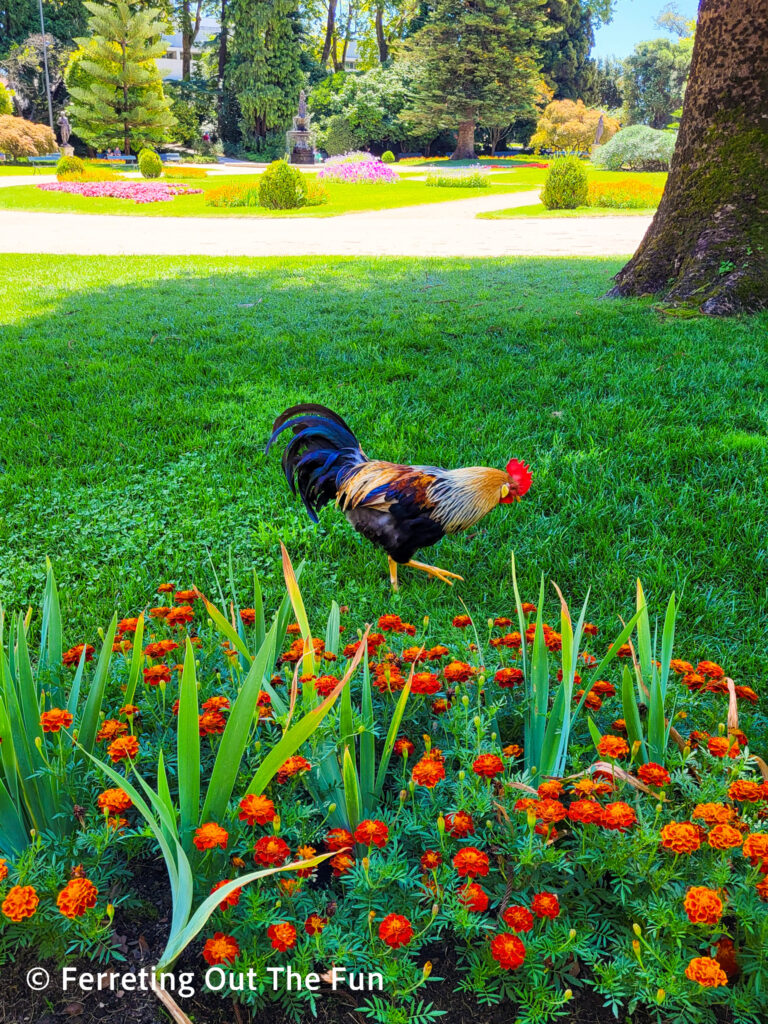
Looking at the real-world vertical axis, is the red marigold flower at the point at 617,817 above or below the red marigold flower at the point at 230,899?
above

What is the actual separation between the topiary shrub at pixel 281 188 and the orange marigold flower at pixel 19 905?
1912cm

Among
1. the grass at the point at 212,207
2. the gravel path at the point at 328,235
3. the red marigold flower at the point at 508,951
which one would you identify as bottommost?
the red marigold flower at the point at 508,951

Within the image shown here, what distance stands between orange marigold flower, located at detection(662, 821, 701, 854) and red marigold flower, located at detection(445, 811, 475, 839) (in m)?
0.38

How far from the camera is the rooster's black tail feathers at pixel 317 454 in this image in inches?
122

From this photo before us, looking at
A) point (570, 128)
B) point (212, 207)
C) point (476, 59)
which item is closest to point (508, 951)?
point (212, 207)

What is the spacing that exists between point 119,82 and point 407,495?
133 feet

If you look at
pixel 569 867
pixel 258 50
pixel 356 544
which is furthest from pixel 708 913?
pixel 258 50

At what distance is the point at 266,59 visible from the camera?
130 ft

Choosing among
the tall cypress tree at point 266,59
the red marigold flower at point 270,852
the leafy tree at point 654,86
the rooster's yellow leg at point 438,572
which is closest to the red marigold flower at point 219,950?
the red marigold flower at point 270,852

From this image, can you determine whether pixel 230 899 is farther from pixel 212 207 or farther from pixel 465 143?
pixel 465 143

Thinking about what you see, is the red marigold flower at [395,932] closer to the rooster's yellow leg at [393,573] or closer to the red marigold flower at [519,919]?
the red marigold flower at [519,919]

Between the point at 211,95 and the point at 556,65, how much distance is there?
23570 mm

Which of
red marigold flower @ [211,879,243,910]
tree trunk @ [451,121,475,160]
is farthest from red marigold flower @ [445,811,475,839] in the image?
tree trunk @ [451,121,475,160]

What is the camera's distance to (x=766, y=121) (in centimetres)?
637
